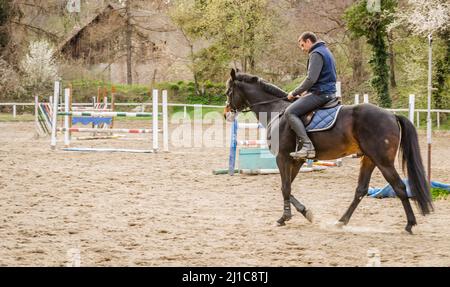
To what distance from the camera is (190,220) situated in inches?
348

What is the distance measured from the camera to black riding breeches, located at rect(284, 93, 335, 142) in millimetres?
8828

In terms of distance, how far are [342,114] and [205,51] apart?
3829 cm

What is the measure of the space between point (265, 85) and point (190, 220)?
2226 millimetres

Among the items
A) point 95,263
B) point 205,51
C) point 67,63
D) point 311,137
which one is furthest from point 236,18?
point 95,263

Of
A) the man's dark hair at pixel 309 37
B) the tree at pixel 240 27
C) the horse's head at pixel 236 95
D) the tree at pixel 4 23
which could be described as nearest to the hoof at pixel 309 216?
the horse's head at pixel 236 95

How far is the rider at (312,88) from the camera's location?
8.72 m

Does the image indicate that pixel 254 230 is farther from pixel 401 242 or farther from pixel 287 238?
pixel 401 242

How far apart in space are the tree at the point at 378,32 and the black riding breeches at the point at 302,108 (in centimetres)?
2551

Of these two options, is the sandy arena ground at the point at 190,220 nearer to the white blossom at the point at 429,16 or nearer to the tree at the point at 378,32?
the white blossom at the point at 429,16

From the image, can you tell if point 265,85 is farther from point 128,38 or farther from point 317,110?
point 128,38

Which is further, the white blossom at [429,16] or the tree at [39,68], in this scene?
the tree at [39,68]

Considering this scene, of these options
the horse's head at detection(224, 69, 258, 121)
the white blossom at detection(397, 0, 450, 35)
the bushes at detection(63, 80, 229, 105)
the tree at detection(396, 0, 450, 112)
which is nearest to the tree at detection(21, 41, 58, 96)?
the bushes at detection(63, 80, 229, 105)

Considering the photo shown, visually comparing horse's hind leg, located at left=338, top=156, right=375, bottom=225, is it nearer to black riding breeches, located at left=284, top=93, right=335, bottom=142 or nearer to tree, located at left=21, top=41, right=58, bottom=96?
black riding breeches, located at left=284, top=93, right=335, bottom=142

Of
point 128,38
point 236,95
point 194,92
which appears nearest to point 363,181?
point 236,95
